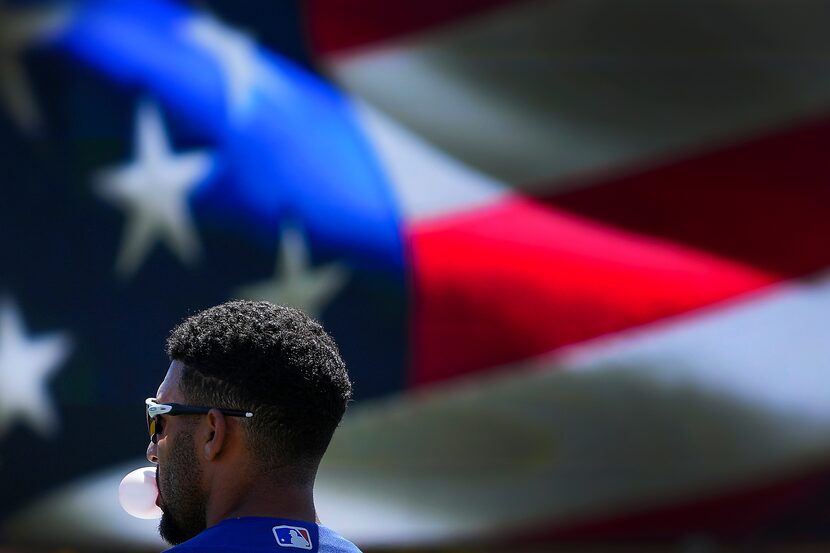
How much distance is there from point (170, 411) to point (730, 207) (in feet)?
10.8

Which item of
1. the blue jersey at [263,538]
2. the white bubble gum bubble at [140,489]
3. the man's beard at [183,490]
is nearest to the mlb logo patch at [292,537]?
the blue jersey at [263,538]

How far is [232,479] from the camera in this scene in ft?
4.04

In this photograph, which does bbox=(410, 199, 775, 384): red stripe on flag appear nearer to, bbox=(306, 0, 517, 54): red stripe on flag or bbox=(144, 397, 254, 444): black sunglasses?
bbox=(306, 0, 517, 54): red stripe on flag

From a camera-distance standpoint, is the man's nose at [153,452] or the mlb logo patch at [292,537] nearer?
the mlb logo patch at [292,537]

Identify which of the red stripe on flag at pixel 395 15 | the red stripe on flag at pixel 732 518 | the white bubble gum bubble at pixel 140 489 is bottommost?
the white bubble gum bubble at pixel 140 489

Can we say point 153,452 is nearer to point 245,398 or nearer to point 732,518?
point 245,398

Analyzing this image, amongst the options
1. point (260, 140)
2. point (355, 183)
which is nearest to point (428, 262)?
point (355, 183)

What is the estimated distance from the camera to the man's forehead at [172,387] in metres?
1.26

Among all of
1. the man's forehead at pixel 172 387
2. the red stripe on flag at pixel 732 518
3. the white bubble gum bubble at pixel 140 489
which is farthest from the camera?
the red stripe on flag at pixel 732 518

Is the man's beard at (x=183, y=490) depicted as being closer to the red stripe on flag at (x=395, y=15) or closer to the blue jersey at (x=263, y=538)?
the blue jersey at (x=263, y=538)

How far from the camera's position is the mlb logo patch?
3.90ft

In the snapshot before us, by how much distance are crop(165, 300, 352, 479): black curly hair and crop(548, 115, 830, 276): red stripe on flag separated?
9.89 feet

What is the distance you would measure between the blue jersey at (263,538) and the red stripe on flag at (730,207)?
3072mm

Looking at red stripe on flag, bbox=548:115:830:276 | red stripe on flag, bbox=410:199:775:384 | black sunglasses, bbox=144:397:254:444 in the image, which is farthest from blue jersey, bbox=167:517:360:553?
red stripe on flag, bbox=548:115:830:276
